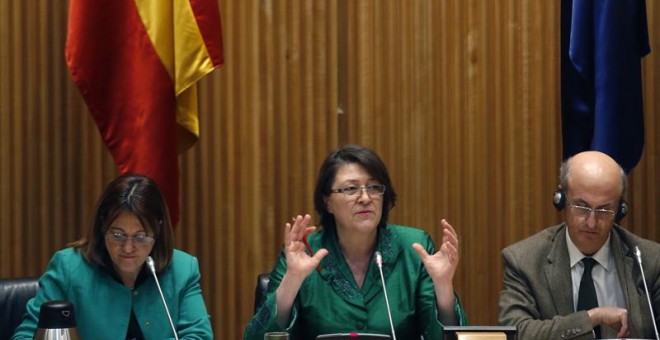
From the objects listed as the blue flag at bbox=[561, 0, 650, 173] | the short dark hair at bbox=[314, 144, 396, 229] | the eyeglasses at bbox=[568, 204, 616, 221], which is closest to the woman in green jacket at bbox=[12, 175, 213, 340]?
the short dark hair at bbox=[314, 144, 396, 229]

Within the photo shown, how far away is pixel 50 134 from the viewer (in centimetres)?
389

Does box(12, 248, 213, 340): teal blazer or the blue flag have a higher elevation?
the blue flag

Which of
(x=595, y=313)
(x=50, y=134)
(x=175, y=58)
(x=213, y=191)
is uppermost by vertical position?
(x=175, y=58)

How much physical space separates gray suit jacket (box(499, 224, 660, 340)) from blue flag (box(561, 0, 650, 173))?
70 cm

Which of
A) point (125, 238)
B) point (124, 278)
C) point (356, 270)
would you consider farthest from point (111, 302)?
point (356, 270)

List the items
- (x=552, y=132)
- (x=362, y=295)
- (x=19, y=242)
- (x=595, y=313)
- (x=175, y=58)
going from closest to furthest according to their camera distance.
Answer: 1. (x=595, y=313)
2. (x=362, y=295)
3. (x=175, y=58)
4. (x=19, y=242)
5. (x=552, y=132)

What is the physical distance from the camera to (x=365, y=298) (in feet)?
10.0

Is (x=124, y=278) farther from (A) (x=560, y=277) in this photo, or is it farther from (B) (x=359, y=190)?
(A) (x=560, y=277)

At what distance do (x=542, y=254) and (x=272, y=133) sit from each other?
133cm

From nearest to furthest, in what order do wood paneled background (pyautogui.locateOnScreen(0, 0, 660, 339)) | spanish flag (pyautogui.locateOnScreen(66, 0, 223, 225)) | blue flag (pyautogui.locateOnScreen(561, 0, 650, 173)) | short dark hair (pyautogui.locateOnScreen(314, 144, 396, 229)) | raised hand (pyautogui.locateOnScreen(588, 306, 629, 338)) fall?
raised hand (pyautogui.locateOnScreen(588, 306, 629, 338)), short dark hair (pyautogui.locateOnScreen(314, 144, 396, 229)), spanish flag (pyautogui.locateOnScreen(66, 0, 223, 225)), blue flag (pyautogui.locateOnScreen(561, 0, 650, 173)), wood paneled background (pyautogui.locateOnScreen(0, 0, 660, 339))

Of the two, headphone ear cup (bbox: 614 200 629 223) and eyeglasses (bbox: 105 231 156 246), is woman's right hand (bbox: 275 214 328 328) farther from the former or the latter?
headphone ear cup (bbox: 614 200 629 223)

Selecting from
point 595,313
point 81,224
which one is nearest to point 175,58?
point 81,224

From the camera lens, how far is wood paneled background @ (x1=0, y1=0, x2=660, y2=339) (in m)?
3.88

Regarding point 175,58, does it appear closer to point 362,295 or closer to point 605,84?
point 362,295
